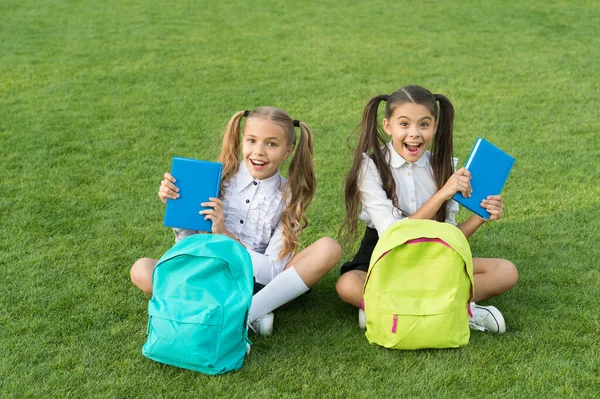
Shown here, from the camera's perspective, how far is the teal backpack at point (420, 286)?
121 inches

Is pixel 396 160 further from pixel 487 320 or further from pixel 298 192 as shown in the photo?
pixel 487 320

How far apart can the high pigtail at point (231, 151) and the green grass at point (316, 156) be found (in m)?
0.70

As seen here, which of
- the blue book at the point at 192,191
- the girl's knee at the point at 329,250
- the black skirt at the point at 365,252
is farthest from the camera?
the black skirt at the point at 365,252

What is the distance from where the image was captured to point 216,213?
3.30m

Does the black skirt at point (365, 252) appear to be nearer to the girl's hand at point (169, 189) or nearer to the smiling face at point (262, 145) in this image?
the smiling face at point (262, 145)

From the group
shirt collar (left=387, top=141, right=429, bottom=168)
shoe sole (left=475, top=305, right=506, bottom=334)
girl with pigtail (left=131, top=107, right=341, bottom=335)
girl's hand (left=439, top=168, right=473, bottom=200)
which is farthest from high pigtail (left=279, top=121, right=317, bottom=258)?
shoe sole (left=475, top=305, right=506, bottom=334)

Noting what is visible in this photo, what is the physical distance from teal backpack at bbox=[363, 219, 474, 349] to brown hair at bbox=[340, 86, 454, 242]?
462mm

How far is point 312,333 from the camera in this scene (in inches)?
130

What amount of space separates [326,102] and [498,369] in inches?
167

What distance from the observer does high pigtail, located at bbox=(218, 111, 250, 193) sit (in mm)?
3600

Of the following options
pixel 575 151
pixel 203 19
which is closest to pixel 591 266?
pixel 575 151

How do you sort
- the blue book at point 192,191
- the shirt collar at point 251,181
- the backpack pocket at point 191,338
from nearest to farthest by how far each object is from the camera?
the backpack pocket at point 191,338 < the blue book at point 192,191 < the shirt collar at point 251,181

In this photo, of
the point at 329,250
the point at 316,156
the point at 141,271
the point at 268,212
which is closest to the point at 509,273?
the point at 329,250

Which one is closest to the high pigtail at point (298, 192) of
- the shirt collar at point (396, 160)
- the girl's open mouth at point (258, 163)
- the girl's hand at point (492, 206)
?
the girl's open mouth at point (258, 163)
